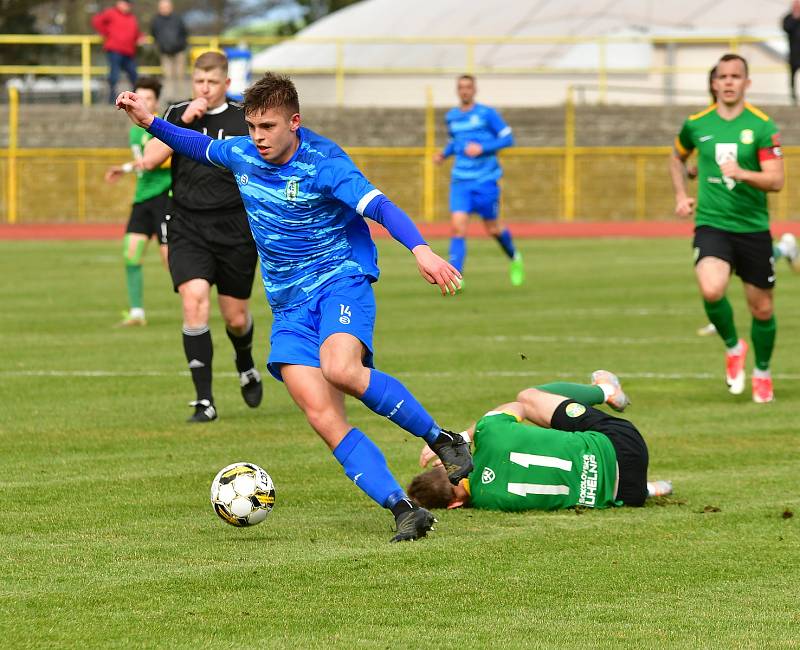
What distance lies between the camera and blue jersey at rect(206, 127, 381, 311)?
265 inches

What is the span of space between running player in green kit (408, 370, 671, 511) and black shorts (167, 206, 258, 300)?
3236mm

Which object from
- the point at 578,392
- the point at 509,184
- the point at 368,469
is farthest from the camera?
the point at 509,184

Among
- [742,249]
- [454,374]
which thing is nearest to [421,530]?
[742,249]

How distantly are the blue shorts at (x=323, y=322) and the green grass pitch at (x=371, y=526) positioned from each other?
771mm

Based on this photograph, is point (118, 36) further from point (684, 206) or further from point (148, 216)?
point (684, 206)

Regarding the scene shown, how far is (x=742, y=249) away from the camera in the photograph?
36.0ft

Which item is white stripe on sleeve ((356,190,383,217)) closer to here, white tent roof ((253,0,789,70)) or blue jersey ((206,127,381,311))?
blue jersey ((206,127,381,311))

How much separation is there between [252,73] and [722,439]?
38215 mm

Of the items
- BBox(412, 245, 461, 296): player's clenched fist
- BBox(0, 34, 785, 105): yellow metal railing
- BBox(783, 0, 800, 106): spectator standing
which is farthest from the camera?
BBox(0, 34, 785, 105): yellow metal railing

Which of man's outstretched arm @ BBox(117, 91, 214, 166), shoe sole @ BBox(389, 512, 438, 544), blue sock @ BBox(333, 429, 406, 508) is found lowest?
shoe sole @ BBox(389, 512, 438, 544)

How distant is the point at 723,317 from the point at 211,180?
3.74m

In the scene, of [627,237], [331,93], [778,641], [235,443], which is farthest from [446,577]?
[331,93]

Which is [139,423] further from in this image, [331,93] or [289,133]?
[331,93]

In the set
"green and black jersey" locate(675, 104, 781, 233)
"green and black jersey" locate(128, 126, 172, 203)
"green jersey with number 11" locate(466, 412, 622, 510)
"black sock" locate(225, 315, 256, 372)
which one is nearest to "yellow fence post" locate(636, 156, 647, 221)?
"green and black jersey" locate(128, 126, 172, 203)
